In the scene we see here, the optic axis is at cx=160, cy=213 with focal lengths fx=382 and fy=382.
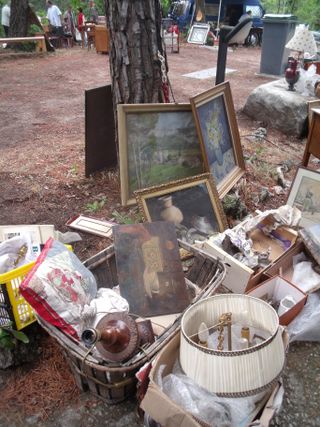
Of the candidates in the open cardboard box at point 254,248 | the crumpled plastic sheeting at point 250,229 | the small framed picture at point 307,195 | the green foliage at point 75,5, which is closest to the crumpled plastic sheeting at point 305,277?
the open cardboard box at point 254,248

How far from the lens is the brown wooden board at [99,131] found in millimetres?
3217

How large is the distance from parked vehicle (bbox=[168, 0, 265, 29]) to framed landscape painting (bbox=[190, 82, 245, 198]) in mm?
15003

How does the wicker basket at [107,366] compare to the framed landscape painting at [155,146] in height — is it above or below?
below

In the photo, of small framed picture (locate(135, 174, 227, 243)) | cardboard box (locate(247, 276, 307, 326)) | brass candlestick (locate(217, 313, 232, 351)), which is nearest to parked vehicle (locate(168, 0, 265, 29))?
small framed picture (locate(135, 174, 227, 243))

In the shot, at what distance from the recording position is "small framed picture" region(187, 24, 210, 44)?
14.6 m

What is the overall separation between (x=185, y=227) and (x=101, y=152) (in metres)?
1.28

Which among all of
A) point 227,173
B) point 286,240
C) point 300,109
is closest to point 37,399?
point 286,240

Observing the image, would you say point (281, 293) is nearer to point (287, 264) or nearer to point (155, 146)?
point (287, 264)

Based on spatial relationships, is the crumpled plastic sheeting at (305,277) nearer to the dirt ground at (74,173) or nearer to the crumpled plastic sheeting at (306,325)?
the crumpled plastic sheeting at (306,325)

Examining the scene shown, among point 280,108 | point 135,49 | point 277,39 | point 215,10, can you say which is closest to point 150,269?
point 135,49

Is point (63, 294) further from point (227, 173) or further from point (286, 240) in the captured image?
point (227, 173)

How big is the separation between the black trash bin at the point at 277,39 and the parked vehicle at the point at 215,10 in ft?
29.6

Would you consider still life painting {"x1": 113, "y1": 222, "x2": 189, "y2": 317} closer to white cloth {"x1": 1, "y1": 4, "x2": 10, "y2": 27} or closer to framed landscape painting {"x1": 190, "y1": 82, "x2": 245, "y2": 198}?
framed landscape painting {"x1": 190, "y1": 82, "x2": 245, "y2": 198}

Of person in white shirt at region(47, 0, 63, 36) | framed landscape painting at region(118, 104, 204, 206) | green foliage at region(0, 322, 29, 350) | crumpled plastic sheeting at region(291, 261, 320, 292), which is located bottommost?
crumpled plastic sheeting at region(291, 261, 320, 292)
